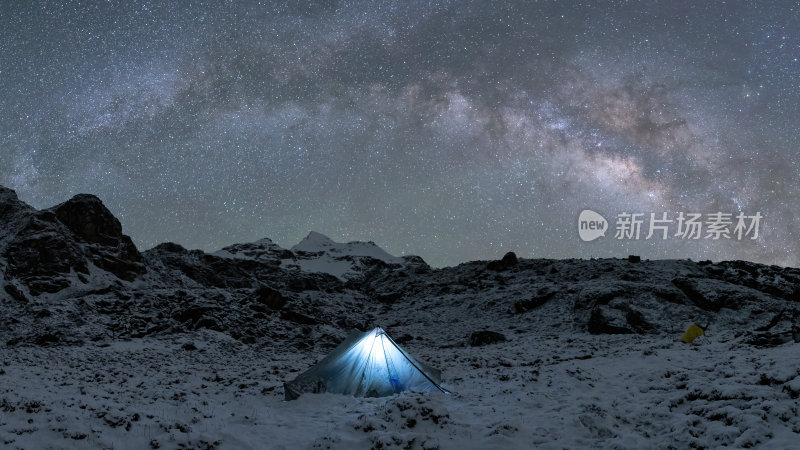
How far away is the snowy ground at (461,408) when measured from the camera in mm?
9320

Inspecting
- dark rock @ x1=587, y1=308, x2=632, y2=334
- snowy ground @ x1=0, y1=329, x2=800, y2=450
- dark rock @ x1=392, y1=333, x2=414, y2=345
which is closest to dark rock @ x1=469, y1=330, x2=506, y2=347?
dark rock @ x1=587, y1=308, x2=632, y2=334

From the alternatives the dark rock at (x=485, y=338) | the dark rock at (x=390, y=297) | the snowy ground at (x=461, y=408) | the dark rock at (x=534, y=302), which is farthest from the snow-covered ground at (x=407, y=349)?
the dark rock at (x=390, y=297)

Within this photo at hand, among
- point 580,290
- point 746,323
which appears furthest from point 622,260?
point 746,323

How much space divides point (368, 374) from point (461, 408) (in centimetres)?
378

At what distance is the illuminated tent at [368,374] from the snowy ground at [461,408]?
0.65 meters

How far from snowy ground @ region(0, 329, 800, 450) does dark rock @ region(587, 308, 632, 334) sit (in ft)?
36.5

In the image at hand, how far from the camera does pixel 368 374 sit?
49.6 ft

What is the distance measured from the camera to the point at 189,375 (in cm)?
1944

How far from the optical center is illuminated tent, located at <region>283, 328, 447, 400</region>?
14.6m

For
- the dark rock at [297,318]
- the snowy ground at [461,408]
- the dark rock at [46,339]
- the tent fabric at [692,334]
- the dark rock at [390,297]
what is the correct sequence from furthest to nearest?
the dark rock at [390,297], the dark rock at [297,318], the dark rock at [46,339], the tent fabric at [692,334], the snowy ground at [461,408]

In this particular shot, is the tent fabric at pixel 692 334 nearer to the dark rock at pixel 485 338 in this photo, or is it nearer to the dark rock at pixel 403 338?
the dark rock at pixel 485 338

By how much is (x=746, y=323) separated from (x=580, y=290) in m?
12.5

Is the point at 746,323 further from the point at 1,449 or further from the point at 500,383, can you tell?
the point at 1,449

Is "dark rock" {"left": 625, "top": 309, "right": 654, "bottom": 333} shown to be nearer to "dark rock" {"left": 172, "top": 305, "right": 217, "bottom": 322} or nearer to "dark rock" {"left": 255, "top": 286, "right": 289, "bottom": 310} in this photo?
"dark rock" {"left": 255, "top": 286, "right": 289, "bottom": 310}
